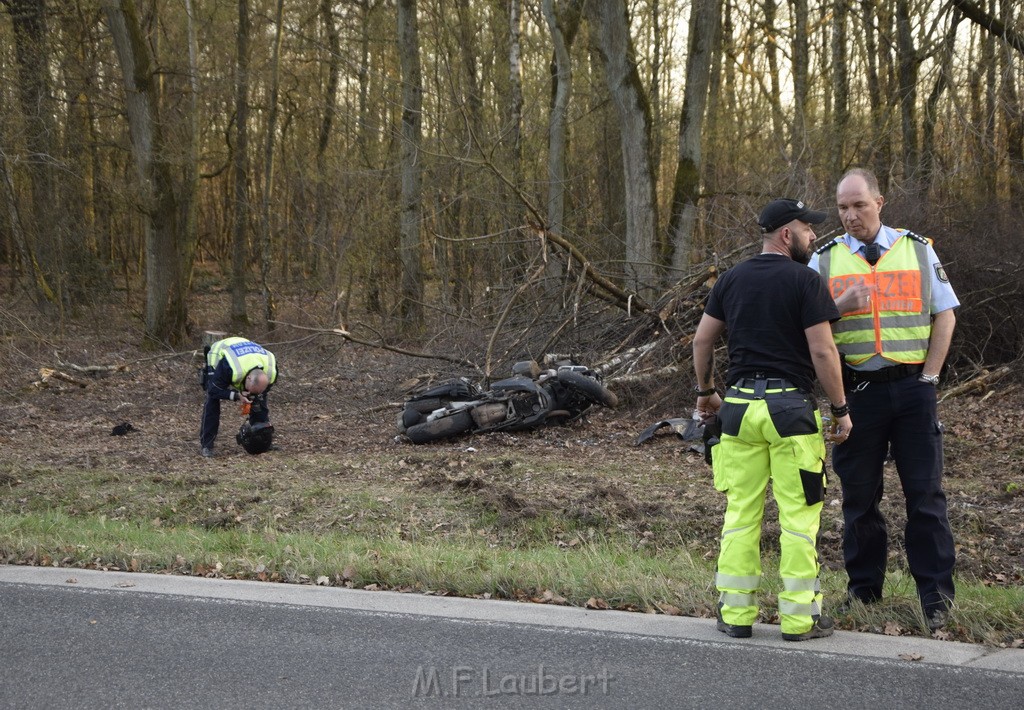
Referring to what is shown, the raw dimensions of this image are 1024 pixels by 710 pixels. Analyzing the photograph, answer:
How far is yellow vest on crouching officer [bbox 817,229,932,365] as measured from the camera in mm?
4676

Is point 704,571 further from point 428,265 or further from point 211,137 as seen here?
point 211,137

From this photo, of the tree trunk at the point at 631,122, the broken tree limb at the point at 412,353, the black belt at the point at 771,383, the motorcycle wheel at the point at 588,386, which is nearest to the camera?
the black belt at the point at 771,383

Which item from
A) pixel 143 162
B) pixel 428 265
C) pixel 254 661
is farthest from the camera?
pixel 428 265

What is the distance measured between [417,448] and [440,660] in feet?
23.1

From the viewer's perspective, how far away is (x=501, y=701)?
157 inches

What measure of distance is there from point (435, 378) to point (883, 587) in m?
9.33

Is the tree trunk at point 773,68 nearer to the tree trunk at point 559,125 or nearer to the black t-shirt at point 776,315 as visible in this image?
the tree trunk at point 559,125

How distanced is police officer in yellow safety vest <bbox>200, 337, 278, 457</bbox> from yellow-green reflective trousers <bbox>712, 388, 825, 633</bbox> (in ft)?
23.3

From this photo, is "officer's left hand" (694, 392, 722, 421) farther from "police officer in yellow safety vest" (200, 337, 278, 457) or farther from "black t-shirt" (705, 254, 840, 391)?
"police officer in yellow safety vest" (200, 337, 278, 457)

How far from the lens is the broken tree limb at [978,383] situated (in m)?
12.0

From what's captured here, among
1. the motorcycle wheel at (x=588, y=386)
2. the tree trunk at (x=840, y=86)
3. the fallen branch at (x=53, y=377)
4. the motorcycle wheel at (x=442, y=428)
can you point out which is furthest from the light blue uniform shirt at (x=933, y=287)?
the fallen branch at (x=53, y=377)

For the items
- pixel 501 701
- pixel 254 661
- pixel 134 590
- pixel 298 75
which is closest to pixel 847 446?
pixel 501 701

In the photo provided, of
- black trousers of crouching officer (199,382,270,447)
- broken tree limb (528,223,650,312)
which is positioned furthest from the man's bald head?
broken tree limb (528,223,650,312)

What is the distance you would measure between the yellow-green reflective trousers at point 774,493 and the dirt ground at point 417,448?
2.16 meters
